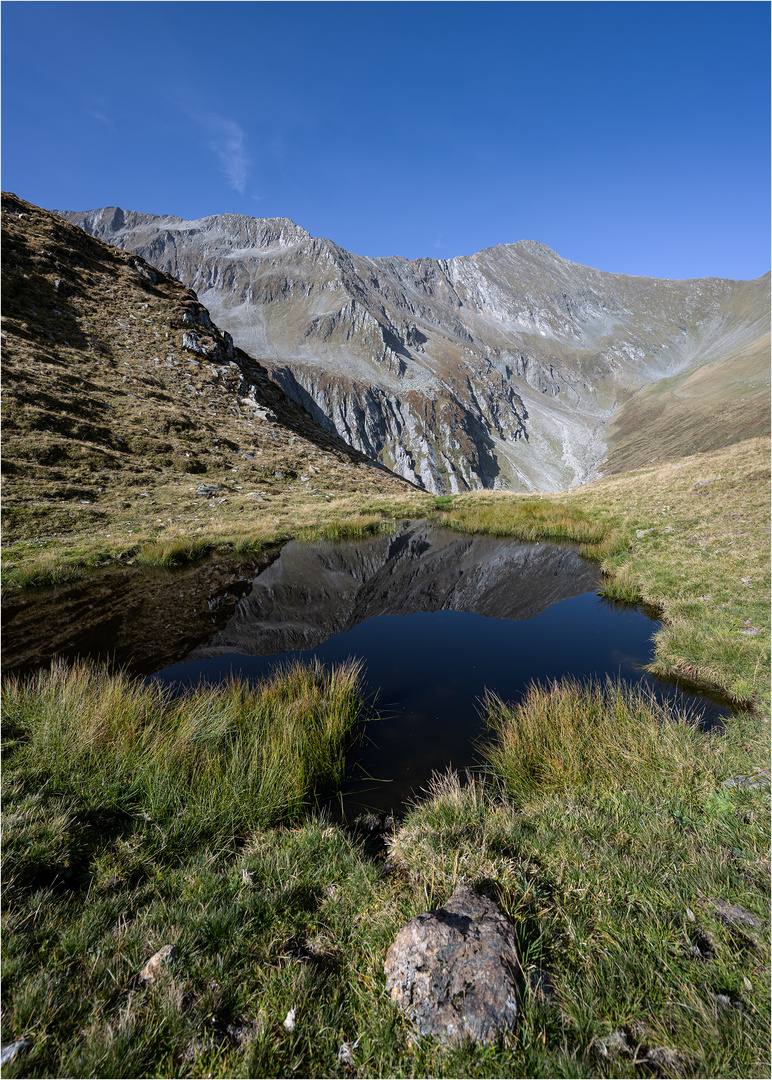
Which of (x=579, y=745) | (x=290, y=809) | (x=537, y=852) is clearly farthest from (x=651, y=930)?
(x=290, y=809)

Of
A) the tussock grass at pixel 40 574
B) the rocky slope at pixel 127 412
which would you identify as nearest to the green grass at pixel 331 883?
the tussock grass at pixel 40 574

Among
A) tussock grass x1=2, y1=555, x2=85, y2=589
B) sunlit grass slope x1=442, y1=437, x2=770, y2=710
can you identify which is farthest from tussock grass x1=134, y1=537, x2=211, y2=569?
sunlit grass slope x1=442, y1=437, x2=770, y2=710

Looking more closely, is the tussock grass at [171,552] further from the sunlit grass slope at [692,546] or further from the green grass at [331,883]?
the sunlit grass slope at [692,546]

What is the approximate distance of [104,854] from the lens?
13.8 ft

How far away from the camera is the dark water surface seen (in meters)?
7.40

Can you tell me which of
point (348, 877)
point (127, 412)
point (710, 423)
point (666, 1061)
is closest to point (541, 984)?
point (666, 1061)

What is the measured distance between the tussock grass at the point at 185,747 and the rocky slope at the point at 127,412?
17179 mm

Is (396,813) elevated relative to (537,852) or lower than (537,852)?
lower

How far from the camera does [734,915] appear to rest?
3.21 meters

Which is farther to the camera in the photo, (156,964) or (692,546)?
(692,546)

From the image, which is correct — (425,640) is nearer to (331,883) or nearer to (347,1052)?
(331,883)

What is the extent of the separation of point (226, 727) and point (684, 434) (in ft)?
647

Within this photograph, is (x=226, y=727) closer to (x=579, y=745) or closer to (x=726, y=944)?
(x=579, y=745)

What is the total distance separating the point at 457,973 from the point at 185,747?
182 inches
